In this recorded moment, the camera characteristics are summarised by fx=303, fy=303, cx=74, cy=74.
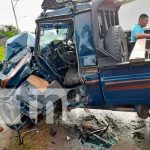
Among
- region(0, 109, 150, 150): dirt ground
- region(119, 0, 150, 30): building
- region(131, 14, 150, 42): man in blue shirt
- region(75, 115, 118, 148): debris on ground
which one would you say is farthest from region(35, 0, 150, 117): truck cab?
region(119, 0, 150, 30): building

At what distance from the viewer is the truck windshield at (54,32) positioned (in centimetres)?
530

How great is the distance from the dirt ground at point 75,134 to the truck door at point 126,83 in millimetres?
672

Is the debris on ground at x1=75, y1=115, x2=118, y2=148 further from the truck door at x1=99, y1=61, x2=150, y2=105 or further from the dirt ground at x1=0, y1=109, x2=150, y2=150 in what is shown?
the truck door at x1=99, y1=61, x2=150, y2=105

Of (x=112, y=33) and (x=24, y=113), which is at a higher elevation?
(x=112, y=33)

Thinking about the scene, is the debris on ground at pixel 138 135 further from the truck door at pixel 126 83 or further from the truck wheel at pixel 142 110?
the truck door at pixel 126 83

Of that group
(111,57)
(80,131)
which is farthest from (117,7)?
(80,131)

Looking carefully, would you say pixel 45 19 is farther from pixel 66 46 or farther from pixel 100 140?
pixel 100 140

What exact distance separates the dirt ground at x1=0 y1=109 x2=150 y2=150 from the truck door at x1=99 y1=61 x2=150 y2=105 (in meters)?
0.67

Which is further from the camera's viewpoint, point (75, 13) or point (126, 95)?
point (75, 13)

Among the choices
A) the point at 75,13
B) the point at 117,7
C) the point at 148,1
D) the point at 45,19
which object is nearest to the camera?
the point at 75,13

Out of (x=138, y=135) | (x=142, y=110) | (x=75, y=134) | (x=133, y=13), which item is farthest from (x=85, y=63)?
(x=133, y=13)

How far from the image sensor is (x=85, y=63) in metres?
4.79

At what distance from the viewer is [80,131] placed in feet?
17.2

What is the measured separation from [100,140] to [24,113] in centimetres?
149
